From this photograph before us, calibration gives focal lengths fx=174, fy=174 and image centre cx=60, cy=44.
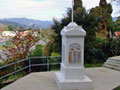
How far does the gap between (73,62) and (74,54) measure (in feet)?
1.08

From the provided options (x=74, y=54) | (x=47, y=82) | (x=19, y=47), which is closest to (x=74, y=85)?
Answer: (x=74, y=54)

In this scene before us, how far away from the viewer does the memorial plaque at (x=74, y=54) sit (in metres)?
7.02

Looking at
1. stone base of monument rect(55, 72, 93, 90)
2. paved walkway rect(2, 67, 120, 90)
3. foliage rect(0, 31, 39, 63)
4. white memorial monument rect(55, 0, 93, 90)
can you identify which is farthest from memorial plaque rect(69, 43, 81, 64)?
foliage rect(0, 31, 39, 63)

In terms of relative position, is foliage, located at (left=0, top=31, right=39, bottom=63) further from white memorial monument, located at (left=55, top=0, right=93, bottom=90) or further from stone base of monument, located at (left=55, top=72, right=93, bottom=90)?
stone base of monument, located at (left=55, top=72, right=93, bottom=90)

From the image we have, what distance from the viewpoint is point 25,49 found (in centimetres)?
1194

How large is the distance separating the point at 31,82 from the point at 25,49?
183 inches

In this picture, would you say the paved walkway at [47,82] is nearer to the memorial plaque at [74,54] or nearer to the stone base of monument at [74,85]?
the stone base of monument at [74,85]

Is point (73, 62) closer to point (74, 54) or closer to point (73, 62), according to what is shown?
point (73, 62)

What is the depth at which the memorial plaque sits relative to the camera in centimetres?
702

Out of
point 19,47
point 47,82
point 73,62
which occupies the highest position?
point 19,47

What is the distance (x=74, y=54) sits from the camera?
7.06m

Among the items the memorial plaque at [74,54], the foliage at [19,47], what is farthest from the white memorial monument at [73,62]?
the foliage at [19,47]

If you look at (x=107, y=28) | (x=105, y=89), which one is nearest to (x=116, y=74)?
(x=105, y=89)

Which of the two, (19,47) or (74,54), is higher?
(19,47)
